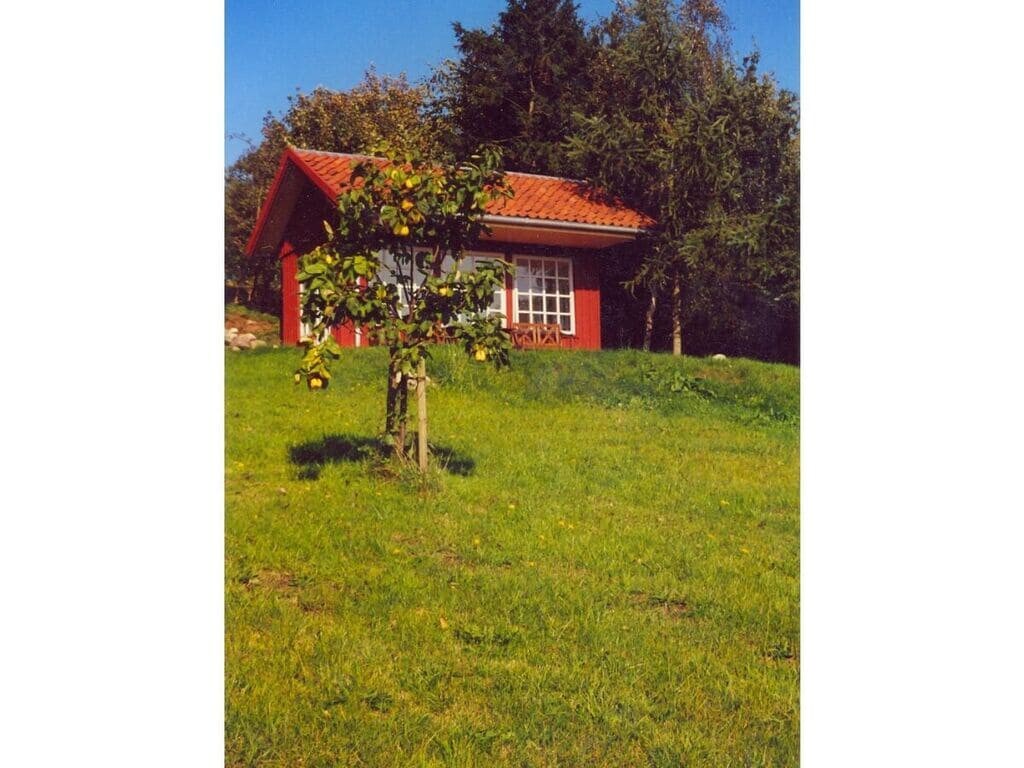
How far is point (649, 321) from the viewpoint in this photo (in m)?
3.40

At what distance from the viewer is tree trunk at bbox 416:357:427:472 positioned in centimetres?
347

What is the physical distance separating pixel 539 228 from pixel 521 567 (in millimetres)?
1339

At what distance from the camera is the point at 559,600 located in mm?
3070

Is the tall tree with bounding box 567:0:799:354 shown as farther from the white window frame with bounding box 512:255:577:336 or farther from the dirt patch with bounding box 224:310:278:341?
the dirt patch with bounding box 224:310:278:341

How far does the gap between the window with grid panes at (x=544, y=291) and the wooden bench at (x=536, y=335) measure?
0.07 ft

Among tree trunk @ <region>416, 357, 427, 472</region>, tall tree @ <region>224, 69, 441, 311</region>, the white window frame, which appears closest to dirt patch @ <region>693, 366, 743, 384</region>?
the white window frame

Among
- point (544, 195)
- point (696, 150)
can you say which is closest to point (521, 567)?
point (544, 195)

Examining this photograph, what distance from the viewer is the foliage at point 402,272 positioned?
3.43m

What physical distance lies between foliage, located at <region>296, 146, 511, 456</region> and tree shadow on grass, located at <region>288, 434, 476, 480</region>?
97 millimetres

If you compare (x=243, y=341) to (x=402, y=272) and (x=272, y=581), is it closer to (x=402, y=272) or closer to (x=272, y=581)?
(x=402, y=272)

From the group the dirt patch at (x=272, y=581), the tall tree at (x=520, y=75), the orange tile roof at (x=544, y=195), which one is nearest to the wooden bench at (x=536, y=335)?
the orange tile roof at (x=544, y=195)
